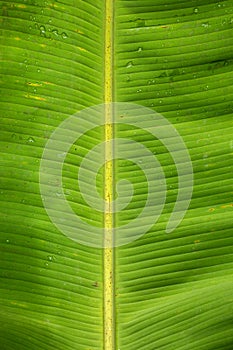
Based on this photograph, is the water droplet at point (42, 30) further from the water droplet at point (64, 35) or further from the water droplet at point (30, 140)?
the water droplet at point (30, 140)

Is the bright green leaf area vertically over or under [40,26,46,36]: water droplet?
under

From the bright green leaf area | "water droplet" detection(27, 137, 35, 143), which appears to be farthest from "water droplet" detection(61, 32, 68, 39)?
"water droplet" detection(27, 137, 35, 143)

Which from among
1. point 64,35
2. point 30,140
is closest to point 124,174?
point 30,140

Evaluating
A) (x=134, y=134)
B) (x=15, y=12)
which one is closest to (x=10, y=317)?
(x=134, y=134)

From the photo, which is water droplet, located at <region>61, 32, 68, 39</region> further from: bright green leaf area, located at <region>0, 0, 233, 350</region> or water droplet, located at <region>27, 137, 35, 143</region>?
water droplet, located at <region>27, 137, 35, 143</region>

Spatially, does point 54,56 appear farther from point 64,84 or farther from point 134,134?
point 134,134

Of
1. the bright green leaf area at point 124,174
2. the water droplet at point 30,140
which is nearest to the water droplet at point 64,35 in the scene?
the bright green leaf area at point 124,174

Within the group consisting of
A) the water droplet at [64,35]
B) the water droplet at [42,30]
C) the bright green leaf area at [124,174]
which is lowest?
the bright green leaf area at [124,174]

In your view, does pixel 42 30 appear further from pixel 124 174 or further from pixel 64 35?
pixel 124 174

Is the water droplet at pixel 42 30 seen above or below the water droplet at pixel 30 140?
above
